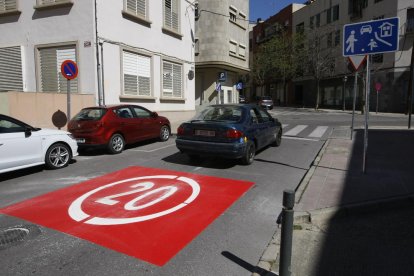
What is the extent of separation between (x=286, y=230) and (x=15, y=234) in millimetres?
3372

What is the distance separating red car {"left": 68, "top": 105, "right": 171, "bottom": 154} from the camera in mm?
9344

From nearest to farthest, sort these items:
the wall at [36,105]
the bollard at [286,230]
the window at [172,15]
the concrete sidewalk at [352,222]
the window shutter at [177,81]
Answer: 1. the bollard at [286,230]
2. the concrete sidewalk at [352,222]
3. the wall at [36,105]
4. the window at [172,15]
5. the window shutter at [177,81]

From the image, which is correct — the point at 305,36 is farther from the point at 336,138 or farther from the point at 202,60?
the point at 336,138

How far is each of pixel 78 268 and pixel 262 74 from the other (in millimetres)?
50396

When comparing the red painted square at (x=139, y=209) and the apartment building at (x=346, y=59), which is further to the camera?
the apartment building at (x=346, y=59)

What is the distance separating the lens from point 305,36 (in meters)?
40.6

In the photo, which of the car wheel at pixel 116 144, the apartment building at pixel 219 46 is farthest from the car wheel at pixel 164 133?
the apartment building at pixel 219 46

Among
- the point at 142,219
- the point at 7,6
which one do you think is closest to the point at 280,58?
the point at 7,6

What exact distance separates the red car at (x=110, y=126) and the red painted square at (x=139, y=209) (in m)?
2.74

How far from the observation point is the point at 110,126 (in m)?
9.58

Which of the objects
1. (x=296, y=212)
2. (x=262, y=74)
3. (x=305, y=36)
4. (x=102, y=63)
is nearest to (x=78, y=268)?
(x=296, y=212)

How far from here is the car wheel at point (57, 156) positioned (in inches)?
298

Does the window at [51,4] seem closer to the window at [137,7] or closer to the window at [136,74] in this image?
the window at [137,7]

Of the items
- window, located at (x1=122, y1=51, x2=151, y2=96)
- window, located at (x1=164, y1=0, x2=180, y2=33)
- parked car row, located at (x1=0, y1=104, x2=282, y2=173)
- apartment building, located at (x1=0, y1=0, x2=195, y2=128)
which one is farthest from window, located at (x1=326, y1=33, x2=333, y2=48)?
parked car row, located at (x1=0, y1=104, x2=282, y2=173)
